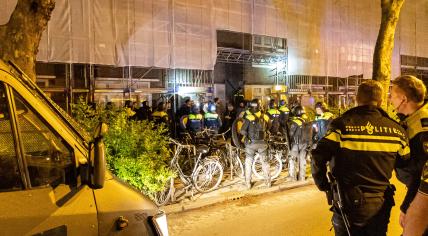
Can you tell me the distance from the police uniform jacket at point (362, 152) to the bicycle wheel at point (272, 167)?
5.70m

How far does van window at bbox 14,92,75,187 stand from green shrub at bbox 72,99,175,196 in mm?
3774

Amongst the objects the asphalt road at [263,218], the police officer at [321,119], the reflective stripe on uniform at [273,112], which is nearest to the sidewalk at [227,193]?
the asphalt road at [263,218]

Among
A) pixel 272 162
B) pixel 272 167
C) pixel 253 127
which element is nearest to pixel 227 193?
pixel 253 127

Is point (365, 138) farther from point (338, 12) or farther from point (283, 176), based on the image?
point (338, 12)

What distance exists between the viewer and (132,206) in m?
2.63

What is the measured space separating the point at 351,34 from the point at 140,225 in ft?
65.8

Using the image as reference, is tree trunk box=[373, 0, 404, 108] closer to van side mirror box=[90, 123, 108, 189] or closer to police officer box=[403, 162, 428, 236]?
police officer box=[403, 162, 428, 236]

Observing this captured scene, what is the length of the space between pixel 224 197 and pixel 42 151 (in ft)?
17.7

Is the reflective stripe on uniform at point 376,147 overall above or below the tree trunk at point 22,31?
below

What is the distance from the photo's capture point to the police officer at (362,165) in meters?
3.18

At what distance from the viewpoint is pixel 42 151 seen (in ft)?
8.27

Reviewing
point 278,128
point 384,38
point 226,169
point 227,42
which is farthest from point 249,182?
point 227,42

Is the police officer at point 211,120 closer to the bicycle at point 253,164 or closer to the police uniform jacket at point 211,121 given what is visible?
the police uniform jacket at point 211,121

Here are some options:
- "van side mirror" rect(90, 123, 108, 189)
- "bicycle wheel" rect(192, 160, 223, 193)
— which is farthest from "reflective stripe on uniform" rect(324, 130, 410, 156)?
"bicycle wheel" rect(192, 160, 223, 193)
